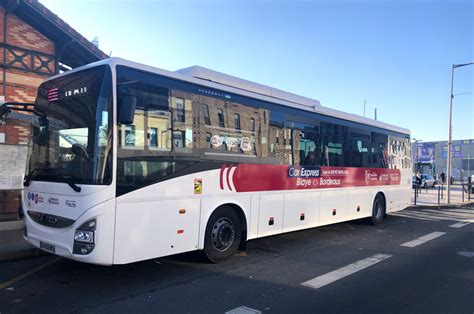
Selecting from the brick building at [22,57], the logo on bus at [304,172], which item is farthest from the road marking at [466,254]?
the brick building at [22,57]

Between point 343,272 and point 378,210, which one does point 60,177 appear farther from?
point 378,210

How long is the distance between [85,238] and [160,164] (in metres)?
1.49

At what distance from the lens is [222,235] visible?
6.96m

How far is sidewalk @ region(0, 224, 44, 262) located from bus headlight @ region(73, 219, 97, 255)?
2647mm

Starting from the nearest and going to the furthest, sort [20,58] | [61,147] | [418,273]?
1. [61,147]
2. [418,273]
3. [20,58]

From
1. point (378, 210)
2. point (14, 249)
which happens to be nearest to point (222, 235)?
point (14, 249)

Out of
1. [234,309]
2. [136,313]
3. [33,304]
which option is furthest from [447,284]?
[33,304]

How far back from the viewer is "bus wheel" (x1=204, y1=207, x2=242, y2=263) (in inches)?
265

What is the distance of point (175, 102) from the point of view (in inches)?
246

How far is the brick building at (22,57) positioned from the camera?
9.77m

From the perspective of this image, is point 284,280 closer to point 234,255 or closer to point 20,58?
point 234,255

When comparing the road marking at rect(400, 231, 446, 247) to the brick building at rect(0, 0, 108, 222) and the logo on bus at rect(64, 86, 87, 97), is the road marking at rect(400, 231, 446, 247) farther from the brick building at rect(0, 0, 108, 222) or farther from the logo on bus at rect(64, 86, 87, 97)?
the brick building at rect(0, 0, 108, 222)

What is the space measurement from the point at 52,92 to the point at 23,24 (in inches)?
224

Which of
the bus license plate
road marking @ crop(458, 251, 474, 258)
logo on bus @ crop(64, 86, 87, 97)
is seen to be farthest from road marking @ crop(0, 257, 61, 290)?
road marking @ crop(458, 251, 474, 258)
